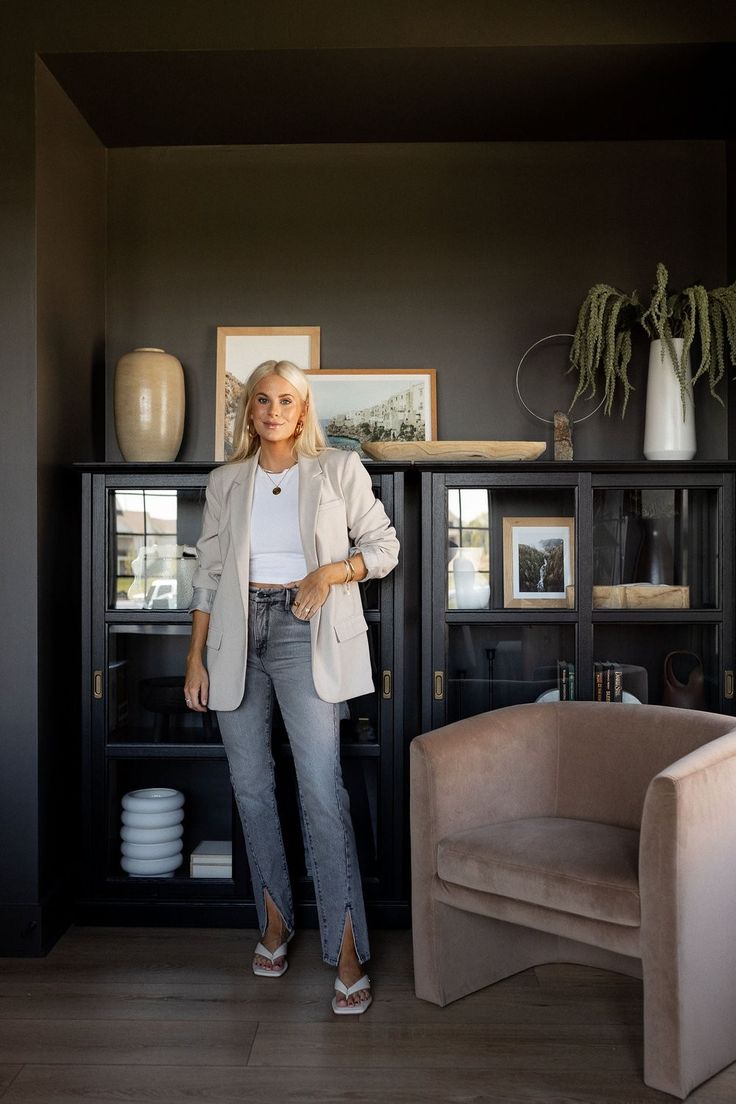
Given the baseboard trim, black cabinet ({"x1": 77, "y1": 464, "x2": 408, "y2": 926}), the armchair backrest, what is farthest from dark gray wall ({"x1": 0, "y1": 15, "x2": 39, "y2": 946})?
the armchair backrest

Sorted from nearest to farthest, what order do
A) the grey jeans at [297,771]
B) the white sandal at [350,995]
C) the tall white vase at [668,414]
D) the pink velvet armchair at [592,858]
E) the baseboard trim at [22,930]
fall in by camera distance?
1. the pink velvet armchair at [592,858]
2. the white sandal at [350,995]
3. the grey jeans at [297,771]
4. the baseboard trim at [22,930]
5. the tall white vase at [668,414]

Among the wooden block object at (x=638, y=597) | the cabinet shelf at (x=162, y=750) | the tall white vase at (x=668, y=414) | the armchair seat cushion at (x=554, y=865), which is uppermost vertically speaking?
the tall white vase at (x=668, y=414)

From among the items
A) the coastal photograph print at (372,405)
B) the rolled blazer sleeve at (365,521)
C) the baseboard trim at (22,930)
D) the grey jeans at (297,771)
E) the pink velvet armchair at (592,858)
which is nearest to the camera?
the pink velvet armchair at (592,858)

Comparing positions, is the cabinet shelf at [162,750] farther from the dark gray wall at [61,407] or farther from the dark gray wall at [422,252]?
the dark gray wall at [422,252]

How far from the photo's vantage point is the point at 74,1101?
1986mm

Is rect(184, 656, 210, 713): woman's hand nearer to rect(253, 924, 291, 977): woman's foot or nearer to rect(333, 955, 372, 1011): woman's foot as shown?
rect(253, 924, 291, 977): woman's foot

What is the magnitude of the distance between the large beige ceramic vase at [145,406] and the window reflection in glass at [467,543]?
0.97 m

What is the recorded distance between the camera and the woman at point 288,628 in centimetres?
246

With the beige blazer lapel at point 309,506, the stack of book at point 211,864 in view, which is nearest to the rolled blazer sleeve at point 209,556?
the beige blazer lapel at point 309,506

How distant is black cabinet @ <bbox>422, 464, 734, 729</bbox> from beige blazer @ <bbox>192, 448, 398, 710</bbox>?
1.27ft

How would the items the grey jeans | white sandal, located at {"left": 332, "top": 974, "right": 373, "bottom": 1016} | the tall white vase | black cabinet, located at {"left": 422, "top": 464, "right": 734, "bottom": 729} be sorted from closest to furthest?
white sandal, located at {"left": 332, "top": 974, "right": 373, "bottom": 1016}
the grey jeans
black cabinet, located at {"left": 422, "top": 464, "right": 734, "bottom": 729}
the tall white vase

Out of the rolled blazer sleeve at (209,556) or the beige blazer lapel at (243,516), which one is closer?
the beige blazer lapel at (243,516)

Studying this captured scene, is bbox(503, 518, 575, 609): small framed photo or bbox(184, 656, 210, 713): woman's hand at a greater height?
bbox(503, 518, 575, 609): small framed photo

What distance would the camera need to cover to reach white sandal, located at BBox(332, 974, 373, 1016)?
2.36 metres
